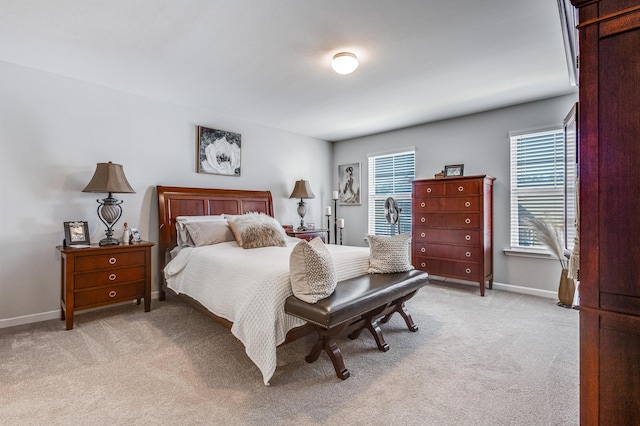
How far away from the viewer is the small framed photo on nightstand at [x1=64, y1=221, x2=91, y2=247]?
3092 mm

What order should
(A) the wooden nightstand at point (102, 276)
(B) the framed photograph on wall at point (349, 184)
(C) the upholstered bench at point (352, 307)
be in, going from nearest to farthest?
(C) the upholstered bench at point (352, 307) < (A) the wooden nightstand at point (102, 276) < (B) the framed photograph on wall at point (349, 184)

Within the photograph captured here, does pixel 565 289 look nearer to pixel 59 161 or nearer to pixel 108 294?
pixel 108 294

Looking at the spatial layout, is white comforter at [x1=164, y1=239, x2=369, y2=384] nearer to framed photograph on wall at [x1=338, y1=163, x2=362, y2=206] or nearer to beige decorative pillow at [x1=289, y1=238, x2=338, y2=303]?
beige decorative pillow at [x1=289, y1=238, x2=338, y2=303]

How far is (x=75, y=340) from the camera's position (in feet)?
8.75

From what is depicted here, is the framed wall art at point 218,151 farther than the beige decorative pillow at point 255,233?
Yes

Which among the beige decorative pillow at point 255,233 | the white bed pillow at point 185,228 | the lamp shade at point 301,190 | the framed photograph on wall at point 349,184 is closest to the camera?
the beige decorative pillow at point 255,233

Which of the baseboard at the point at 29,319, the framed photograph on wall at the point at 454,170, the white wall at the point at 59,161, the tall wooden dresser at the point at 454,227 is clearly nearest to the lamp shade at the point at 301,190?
→ the white wall at the point at 59,161

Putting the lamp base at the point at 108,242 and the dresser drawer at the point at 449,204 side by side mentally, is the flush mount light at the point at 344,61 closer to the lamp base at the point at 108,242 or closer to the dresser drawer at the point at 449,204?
the dresser drawer at the point at 449,204

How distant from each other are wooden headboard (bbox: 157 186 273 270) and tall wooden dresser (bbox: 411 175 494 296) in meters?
2.30

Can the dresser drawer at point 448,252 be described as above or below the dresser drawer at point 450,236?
below

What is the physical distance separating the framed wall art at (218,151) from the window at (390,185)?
2362 millimetres

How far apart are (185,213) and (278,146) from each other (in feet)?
6.30

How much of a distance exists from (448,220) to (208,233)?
9.89ft

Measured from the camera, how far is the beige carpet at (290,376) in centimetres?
171
